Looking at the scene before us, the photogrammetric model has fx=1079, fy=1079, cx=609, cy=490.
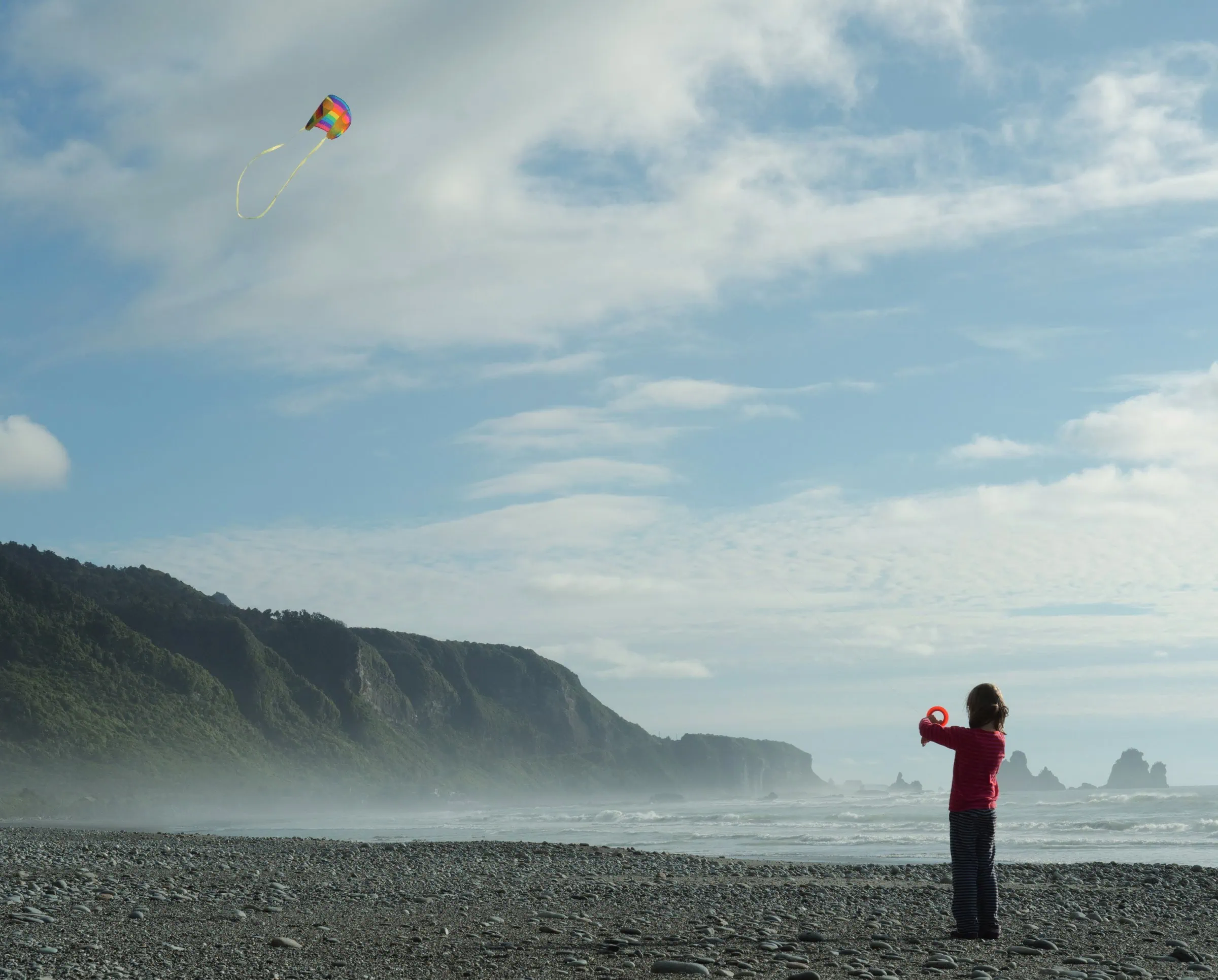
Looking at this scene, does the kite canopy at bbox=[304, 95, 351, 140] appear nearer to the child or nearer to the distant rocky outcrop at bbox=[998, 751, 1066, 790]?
the child

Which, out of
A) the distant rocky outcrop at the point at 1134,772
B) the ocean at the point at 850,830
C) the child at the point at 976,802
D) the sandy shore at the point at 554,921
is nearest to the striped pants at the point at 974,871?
the child at the point at 976,802

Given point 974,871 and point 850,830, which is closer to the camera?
point 974,871

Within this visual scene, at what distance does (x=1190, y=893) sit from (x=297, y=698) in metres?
116

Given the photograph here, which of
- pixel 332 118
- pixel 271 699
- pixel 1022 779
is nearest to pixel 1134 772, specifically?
pixel 1022 779

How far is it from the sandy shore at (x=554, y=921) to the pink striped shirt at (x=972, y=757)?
3.73 ft

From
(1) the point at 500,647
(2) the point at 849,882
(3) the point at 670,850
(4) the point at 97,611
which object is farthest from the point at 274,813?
(1) the point at 500,647

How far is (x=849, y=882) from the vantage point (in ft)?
52.6

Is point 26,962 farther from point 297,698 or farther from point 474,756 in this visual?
point 474,756

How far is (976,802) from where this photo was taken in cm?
850

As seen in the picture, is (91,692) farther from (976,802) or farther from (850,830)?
(976,802)

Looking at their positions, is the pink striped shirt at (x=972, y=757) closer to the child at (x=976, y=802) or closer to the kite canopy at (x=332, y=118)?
the child at (x=976, y=802)

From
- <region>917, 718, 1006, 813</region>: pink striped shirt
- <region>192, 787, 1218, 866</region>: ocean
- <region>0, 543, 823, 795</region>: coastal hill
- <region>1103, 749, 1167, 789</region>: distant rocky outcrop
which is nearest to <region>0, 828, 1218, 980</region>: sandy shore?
<region>917, 718, 1006, 813</region>: pink striped shirt

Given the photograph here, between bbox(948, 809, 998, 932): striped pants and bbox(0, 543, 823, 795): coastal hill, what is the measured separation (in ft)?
229

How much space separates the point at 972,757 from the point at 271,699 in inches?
4430
